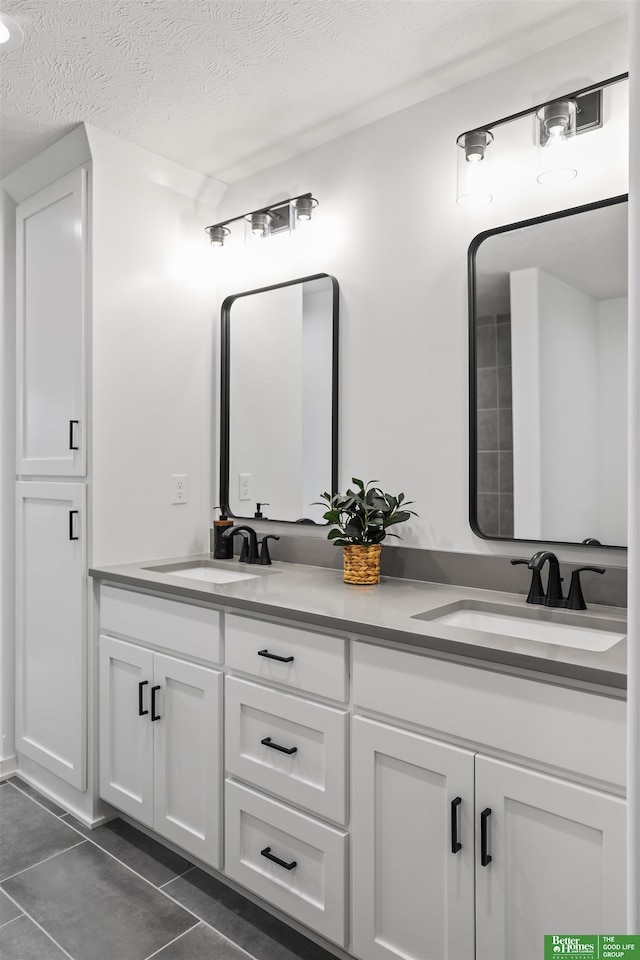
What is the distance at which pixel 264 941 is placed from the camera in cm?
169

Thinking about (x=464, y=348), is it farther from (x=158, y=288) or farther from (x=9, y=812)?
(x=9, y=812)

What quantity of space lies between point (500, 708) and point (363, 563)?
2.44 feet

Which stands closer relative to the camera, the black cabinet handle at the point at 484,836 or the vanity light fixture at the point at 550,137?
the black cabinet handle at the point at 484,836

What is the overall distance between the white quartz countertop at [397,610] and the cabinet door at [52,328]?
1.80 feet

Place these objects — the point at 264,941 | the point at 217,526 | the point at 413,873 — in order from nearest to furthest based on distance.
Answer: the point at 413,873
the point at 264,941
the point at 217,526

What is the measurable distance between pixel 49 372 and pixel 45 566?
0.75 m

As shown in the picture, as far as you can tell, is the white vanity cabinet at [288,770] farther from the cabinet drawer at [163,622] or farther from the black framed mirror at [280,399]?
the black framed mirror at [280,399]

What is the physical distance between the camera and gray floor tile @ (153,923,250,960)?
163 centimetres

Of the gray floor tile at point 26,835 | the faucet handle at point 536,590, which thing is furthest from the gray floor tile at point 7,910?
the faucet handle at point 536,590

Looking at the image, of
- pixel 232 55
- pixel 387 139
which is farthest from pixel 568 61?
pixel 232 55

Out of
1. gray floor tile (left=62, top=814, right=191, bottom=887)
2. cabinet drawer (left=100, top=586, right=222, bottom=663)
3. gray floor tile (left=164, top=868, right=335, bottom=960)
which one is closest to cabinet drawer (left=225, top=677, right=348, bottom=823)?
cabinet drawer (left=100, top=586, right=222, bottom=663)

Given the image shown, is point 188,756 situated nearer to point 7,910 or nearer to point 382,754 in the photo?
point 7,910

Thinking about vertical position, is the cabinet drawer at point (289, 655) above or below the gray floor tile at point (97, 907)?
above

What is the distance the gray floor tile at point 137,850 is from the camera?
6.52ft
